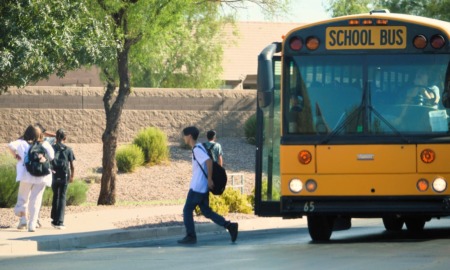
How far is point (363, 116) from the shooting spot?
16.5 metres

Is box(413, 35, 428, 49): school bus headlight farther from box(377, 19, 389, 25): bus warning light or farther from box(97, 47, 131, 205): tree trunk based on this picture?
box(97, 47, 131, 205): tree trunk

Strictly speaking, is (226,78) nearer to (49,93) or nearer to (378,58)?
(49,93)

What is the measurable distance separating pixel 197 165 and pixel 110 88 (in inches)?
413

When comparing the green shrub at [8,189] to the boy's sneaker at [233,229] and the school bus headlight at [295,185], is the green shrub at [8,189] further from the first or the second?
the school bus headlight at [295,185]

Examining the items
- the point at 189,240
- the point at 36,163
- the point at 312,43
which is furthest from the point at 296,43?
the point at 36,163

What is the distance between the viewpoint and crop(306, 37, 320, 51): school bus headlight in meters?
16.8

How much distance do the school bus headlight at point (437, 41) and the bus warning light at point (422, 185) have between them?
185 cm

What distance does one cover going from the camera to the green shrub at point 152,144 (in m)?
41.7

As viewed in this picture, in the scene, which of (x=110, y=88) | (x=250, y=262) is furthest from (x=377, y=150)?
(x=110, y=88)

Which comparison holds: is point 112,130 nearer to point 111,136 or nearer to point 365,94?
point 111,136

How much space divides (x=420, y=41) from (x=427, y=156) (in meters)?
1.63

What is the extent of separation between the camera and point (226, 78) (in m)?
61.2

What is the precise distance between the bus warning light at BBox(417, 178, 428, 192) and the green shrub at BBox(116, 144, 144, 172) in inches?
980

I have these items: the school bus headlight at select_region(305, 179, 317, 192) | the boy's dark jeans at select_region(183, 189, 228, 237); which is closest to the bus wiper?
the school bus headlight at select_region(305, 179, 317, 192)
